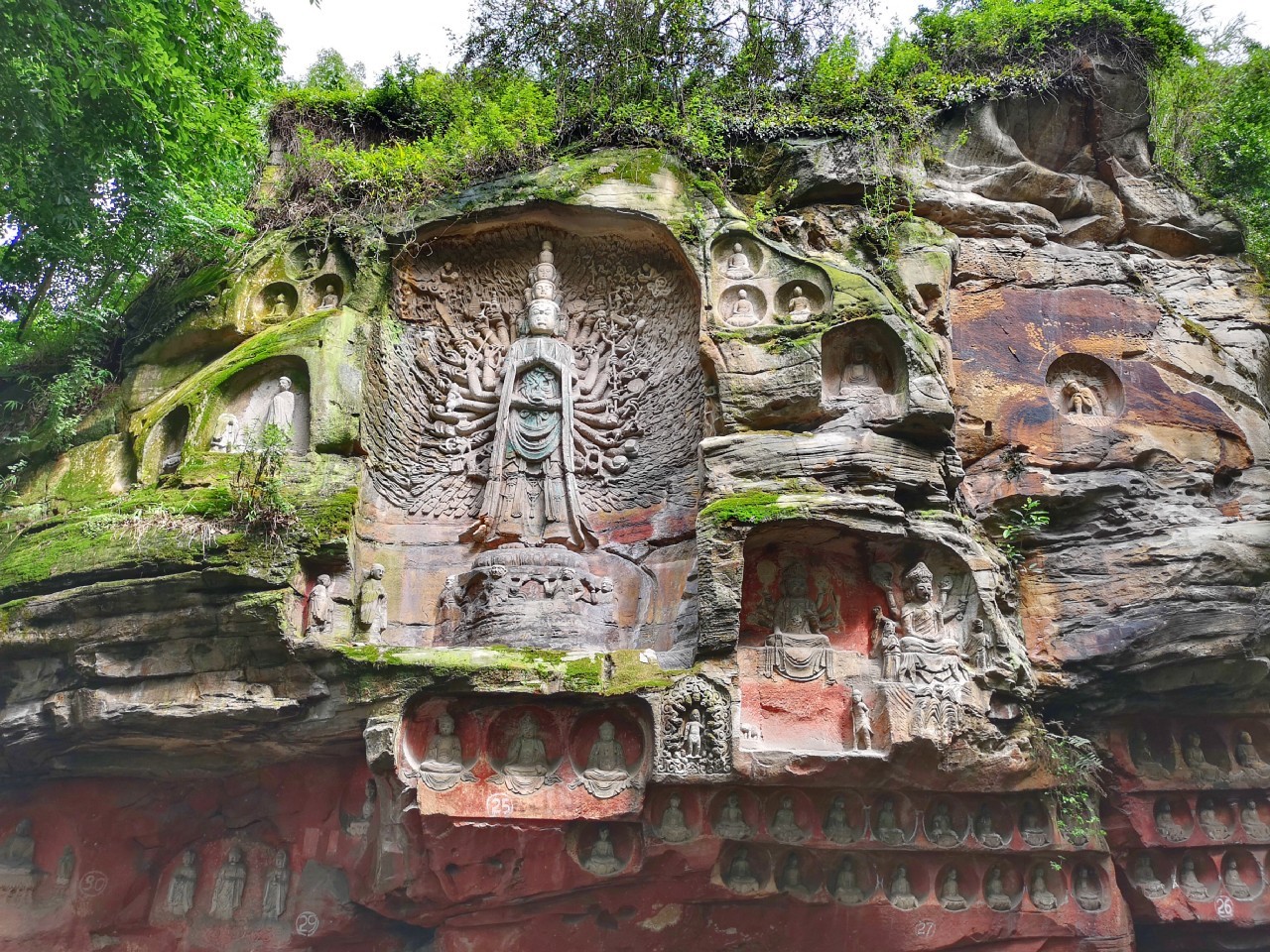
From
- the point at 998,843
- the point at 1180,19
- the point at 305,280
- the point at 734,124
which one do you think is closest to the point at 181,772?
the point at 305,280

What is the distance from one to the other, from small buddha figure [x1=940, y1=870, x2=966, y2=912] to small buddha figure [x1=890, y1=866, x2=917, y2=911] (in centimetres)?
25

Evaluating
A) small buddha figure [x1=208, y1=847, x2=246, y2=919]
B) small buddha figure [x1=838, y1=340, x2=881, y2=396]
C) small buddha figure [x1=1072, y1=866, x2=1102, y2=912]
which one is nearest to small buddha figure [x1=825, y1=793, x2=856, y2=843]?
small buddha figure [x1=1072, y1=866, x2=1102, y2=912]

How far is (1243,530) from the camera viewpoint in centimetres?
862

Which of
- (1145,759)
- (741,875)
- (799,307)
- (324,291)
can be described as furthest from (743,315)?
(1145,759)

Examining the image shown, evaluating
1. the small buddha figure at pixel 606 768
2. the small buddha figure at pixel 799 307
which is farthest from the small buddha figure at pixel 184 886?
the small buddha figure at pixel 799 307

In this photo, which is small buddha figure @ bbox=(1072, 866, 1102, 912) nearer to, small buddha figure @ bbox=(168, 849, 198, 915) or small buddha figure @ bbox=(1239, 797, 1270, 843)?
small buddha figure @ bbox=(1239, 797, 1270, 843)

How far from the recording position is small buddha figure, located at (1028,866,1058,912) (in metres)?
8.50

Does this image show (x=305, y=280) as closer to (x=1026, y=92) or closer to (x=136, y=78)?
(x=136, y=78)

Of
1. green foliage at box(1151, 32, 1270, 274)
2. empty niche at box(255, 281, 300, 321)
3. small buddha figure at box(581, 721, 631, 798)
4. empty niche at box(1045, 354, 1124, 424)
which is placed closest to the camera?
small buddha figure at box(581, 721, 631, 798)

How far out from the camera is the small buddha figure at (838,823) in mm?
8016

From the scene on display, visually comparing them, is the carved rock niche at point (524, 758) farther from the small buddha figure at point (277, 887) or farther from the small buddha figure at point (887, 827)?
the small buddha figure at point (277, 887)

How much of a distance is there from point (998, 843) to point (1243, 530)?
10.9 feet

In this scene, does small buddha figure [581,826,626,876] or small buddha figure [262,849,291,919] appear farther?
small buddha figure [262,849,291,919]

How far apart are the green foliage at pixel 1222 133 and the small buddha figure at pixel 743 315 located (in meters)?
5.52
